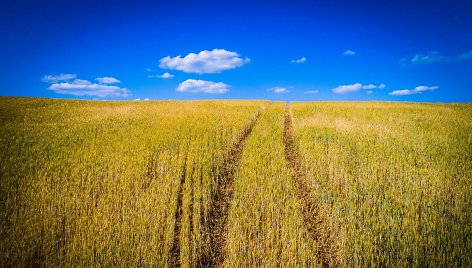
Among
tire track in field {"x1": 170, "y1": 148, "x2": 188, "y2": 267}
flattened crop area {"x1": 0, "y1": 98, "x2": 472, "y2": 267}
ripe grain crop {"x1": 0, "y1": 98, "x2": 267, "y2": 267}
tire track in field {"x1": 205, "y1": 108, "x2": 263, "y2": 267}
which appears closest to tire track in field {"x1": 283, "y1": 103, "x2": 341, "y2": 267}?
flattened crop area {"x1": 0, "y1": 98, "x2": 472, "y2": 267}

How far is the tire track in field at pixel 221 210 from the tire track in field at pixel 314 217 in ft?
6.10

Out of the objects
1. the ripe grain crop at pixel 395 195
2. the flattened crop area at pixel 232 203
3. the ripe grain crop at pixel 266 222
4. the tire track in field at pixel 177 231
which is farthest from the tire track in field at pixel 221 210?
the ripe grain crop at pixel 395 195

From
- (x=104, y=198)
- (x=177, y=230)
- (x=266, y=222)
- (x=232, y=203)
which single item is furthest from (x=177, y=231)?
(x=104, y=198)

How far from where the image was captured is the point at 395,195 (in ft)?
22.1

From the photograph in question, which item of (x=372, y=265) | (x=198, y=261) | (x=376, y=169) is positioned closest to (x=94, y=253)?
(x=198, y=261)

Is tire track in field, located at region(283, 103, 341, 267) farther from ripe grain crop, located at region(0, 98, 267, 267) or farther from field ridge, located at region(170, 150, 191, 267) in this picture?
field ridge, located at region(170, 150, 191, 267)

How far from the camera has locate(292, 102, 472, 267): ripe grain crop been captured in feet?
15.3

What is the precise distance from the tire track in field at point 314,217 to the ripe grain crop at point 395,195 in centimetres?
18

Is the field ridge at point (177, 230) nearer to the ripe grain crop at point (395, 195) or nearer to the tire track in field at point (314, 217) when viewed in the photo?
the tire track in field at point (314, 217)

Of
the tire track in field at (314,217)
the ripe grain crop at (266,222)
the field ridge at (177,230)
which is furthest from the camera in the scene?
the tire track in field at (314,217)

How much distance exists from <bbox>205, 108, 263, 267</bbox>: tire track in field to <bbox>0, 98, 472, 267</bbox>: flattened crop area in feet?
0.09

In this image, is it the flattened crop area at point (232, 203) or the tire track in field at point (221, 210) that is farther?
the tire track in field at point (221, 210)

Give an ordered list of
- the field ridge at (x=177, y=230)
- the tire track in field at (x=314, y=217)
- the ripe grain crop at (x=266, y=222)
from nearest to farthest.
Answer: the ripe grain crop at (x=266, y=222)
the field ridge at (x=177, y=230)
the tire track in field at (x=314, y=217)

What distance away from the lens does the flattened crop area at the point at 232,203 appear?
4.60m
